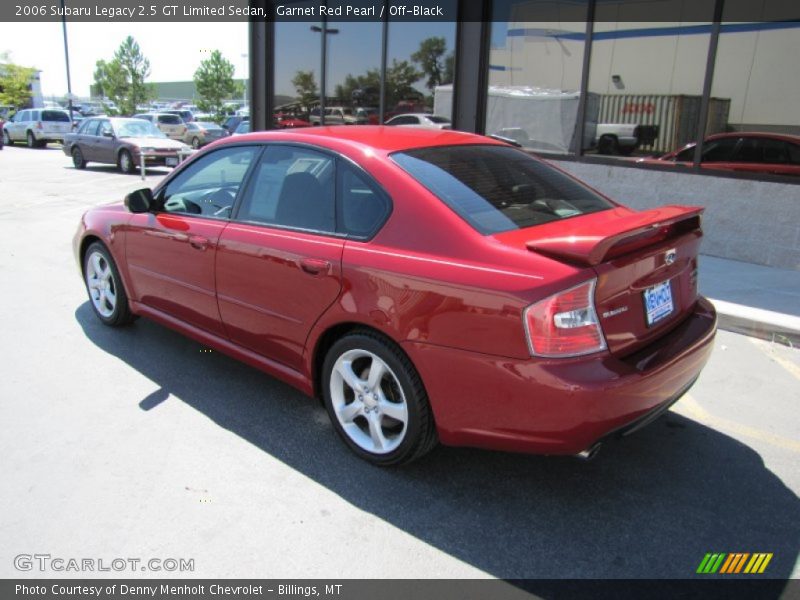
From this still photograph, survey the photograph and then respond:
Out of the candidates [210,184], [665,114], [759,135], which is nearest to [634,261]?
[210,184]

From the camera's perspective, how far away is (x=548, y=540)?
107 inches

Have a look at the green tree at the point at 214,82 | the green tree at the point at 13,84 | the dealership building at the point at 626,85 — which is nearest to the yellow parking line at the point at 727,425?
the dealership building at the point at 626,85

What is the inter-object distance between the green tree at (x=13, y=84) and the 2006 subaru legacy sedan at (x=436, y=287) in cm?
5170

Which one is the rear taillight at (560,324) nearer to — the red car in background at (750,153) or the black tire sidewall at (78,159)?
the red car in background at (750,153)

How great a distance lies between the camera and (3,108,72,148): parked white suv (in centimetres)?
2925

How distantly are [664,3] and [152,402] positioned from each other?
8.37 meters

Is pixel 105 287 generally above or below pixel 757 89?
below

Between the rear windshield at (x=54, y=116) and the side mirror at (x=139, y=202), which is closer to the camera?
the side mirror at (x=139, y=202)

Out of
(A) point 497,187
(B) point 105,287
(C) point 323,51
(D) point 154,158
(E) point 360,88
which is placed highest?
(C) point 323,51

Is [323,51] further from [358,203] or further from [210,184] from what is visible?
[358,203]

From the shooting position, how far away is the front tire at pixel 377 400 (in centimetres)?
294

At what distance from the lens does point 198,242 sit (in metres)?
3.95

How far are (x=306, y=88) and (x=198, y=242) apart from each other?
9.75 m

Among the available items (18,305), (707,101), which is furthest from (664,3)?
(18,305)
